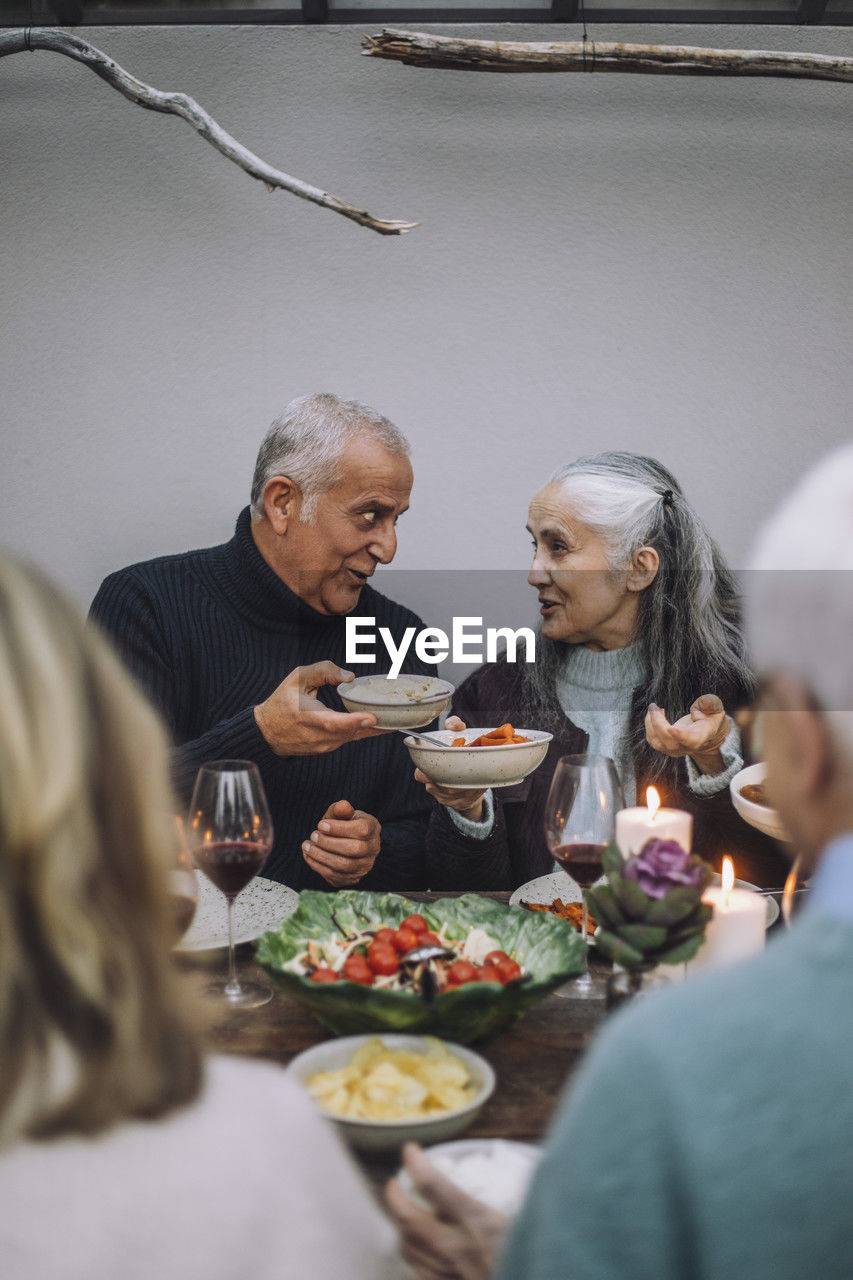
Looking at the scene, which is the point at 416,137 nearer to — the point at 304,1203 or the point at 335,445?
the point at 335,445

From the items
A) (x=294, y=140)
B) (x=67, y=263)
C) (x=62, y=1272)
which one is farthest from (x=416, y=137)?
(x=62, y=1272)

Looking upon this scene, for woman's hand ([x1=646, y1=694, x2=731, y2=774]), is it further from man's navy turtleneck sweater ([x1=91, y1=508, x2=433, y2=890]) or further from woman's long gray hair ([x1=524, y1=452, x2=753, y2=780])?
man's navy turtleneck sweater ([x1=91, y1=508, x2=433, y2=890])

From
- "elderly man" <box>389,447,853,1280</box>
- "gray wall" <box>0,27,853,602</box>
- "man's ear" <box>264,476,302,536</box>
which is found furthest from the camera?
"gray wall" <box>0,27,853,602</box>

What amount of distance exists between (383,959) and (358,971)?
34 mm

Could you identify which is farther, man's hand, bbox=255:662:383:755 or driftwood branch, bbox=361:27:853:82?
driftwood branch, bbox=361:27:853:82

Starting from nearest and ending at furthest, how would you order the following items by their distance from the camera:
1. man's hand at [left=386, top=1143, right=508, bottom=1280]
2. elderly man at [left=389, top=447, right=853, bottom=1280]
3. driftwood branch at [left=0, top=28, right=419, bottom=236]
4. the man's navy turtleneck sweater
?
elderly man at [left=389, top=447, right=853, bottom=1280] → man's hand at [left=386, top=1143, right=508, bottom=1280] → the man's navy turtleneck sweater → driftwood branch at [left=0, top=28, right=419, bottom=236]

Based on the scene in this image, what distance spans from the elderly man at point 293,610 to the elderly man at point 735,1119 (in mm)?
1701

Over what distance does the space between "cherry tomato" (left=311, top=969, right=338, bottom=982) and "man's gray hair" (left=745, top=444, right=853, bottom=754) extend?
0.69 m

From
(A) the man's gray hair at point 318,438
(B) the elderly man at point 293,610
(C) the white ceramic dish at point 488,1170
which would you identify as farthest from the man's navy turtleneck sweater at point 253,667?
(C) the white ceramic dish at point 488,1170

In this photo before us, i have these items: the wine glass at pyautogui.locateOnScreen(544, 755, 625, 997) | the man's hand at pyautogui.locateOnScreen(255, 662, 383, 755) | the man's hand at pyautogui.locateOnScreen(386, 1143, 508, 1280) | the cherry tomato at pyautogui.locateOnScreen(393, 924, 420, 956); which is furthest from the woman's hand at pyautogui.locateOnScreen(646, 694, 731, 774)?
the man's hand at pyautogui.locateOnScreen(386, 1143, 508, 1280)

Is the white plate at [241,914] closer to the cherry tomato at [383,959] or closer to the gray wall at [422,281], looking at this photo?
the cherry tomato at [383,959]

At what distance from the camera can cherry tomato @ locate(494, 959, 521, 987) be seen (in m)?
1.17

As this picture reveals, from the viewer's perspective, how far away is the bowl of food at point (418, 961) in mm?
1090

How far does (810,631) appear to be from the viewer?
1.91 ft
